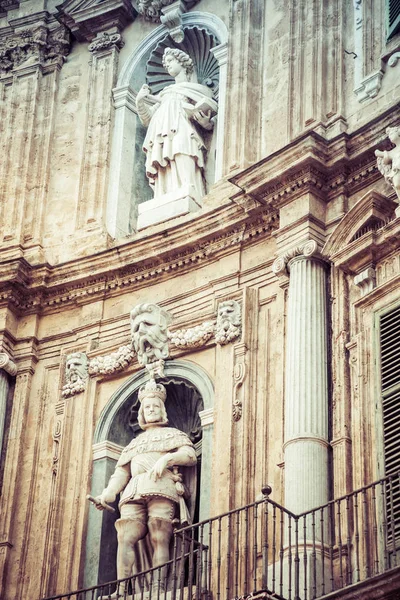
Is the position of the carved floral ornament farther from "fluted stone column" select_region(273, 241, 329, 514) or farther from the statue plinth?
the statue plinth

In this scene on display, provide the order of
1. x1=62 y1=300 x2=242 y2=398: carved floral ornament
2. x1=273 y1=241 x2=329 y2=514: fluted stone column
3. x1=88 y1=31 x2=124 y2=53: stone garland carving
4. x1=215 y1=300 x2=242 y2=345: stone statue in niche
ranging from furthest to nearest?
1. x1=88 y1=31 x2=124 y2=53: stone garland carving
2. x1=62 y1=300 x2=242 y2=398: carved floral ornament
3. x1=215 y1=300 x2=242 y2=345: stone statue in niche
4. x1=273 y1=241 x2=329 y2=514: fluted stone column

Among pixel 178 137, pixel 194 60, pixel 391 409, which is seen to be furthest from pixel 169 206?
pixel 391 409

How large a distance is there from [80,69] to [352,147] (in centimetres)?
491

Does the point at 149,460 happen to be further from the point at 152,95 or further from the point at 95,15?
the point at 95,15

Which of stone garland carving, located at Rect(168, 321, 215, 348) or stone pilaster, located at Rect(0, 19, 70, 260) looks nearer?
stone garland carving, located at Rect(168, 321, 215, 348)

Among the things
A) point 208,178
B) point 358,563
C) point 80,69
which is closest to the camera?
point 358,563

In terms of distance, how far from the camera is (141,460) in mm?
16797

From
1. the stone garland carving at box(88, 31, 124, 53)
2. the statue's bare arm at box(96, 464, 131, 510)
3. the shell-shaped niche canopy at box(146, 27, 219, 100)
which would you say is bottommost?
the statue's bare arm at box(96, 464, 131, 510)

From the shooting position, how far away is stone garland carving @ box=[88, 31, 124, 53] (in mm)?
20344

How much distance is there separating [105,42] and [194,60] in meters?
1.09

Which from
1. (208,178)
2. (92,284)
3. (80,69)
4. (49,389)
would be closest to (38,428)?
(49,389)

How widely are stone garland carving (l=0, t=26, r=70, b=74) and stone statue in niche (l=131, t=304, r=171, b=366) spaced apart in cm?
418

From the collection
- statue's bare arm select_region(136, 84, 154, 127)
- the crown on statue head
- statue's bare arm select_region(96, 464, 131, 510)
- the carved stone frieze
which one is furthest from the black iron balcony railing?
the carved stone frieze

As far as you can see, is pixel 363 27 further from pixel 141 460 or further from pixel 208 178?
pixel 141 460
